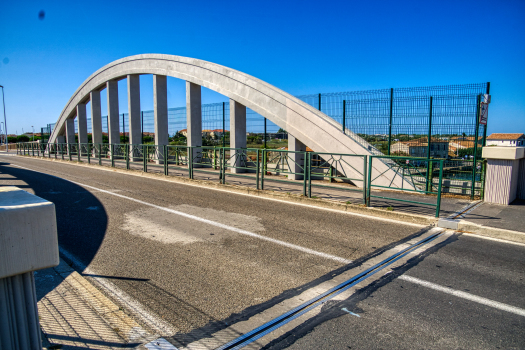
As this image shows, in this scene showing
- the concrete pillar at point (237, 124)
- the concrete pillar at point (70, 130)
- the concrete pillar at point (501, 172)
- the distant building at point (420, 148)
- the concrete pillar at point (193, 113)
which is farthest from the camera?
the concrete pillar at point (70, 130)

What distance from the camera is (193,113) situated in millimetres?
19797

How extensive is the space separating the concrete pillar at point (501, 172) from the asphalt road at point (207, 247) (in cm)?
393

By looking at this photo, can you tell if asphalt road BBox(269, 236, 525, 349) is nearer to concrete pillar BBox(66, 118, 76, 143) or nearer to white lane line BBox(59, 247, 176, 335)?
white lane line BBox(59, 247, 176, 335)

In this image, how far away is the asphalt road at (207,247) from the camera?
13.3 ft

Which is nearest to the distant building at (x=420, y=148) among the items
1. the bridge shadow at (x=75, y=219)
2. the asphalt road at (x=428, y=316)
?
the asphalt road at (x=428, y=316)

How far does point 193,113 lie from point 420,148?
12.6 metres

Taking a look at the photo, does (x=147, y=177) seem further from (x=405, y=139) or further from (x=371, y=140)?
(x=405, y=139)

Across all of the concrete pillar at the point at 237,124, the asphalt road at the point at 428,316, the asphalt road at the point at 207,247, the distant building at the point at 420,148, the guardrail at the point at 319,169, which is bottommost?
the asphalt road at the point at 428,316

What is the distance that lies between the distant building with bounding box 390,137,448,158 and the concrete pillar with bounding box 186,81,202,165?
36.4 ft

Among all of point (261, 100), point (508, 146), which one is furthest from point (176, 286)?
A: point (261, 100)

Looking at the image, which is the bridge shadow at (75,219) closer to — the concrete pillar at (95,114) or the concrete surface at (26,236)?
the concrete surface at (26,236)

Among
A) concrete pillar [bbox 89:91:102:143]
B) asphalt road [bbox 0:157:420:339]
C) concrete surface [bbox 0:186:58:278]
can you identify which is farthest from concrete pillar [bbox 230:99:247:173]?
concrete pillar [bbox 89:91:102:143]

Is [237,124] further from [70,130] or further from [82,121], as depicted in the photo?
[70,130]

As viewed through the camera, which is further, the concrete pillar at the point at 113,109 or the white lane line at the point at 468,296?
the concrete pillar at the point at 113,109
